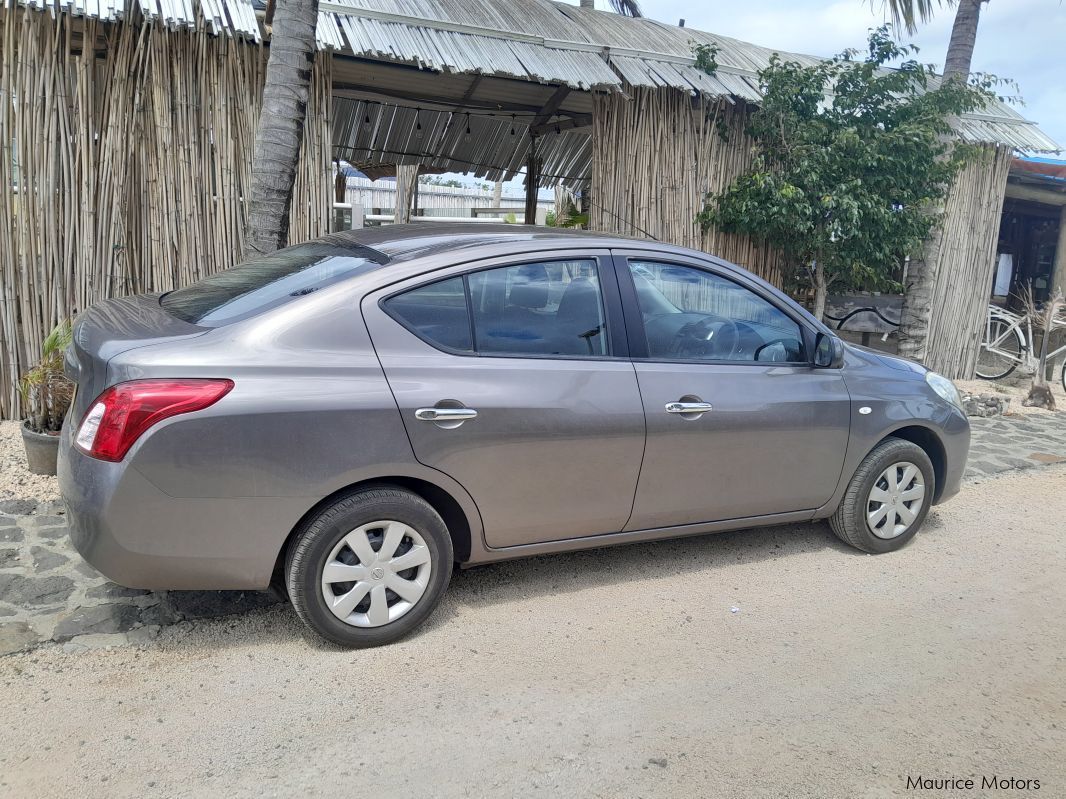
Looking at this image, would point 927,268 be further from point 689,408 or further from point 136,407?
point 136,407

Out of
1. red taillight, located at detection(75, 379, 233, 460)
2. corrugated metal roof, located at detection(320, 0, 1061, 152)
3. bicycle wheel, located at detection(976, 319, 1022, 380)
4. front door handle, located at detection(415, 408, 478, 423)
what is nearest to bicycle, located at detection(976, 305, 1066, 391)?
bicycle wheel, located at detection(976, 319, 1022, 380)

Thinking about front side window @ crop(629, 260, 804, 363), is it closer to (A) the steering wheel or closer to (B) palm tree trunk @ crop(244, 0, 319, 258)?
(A) the steering wheel

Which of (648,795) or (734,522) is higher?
(734,522)

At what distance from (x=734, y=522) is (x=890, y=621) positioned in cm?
80

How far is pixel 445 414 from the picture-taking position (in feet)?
10.6

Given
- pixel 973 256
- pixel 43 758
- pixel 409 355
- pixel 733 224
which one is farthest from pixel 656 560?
pixel 973 256

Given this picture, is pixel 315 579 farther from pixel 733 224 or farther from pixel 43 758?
pixel 733 224

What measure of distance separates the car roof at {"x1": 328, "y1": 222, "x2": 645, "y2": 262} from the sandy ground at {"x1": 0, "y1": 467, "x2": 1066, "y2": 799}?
1.56 m

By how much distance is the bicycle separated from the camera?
34.0 feet

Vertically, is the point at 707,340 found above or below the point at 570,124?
below

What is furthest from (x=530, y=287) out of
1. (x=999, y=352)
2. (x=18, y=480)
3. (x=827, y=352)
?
(x=999, y=352)

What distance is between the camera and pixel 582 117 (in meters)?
9.27

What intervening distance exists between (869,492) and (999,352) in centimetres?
747

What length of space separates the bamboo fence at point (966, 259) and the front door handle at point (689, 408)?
667cm
